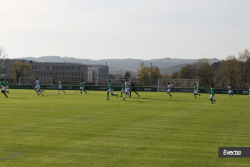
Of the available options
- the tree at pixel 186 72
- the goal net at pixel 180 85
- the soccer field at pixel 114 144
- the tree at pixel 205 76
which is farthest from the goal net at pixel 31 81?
the soccer field at pixel 114 144

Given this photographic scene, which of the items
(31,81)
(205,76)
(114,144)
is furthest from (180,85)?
(114,144)

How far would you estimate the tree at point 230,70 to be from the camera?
90.8 metres

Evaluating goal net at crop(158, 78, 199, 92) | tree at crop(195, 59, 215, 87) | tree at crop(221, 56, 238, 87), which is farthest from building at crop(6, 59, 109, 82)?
goal net at crop(158, 78, 199, 92)

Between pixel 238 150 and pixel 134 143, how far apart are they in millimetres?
3069

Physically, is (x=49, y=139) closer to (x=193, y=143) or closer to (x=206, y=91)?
(x=193, y=143)

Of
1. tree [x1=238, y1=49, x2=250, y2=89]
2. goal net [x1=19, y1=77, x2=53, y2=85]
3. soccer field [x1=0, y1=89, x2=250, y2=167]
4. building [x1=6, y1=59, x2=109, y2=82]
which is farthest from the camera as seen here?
building [x1=6, y1=59, x2=109, y2=82]

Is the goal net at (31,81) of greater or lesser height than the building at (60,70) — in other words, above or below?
below

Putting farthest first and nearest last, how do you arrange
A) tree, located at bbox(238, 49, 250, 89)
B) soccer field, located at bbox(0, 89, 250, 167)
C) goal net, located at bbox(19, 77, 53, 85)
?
tree, located at bbox(238, 49, 250, 89) < goal net, located at bbox(19, 77, 53, 85) < soccer field, located at bbox(0, 89, 250, 167)

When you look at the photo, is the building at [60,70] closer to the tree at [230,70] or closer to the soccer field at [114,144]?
the tree at [230,70]

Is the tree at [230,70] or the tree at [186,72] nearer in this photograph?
the tree at [230,70]

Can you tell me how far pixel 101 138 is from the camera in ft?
29.0

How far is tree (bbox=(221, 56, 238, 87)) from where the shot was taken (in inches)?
3573

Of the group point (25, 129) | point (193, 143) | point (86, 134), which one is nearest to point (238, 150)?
point (193, 143)

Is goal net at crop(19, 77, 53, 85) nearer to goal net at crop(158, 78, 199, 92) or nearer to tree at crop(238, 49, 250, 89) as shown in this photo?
goal net at crop(158, 78, 199, 92)
